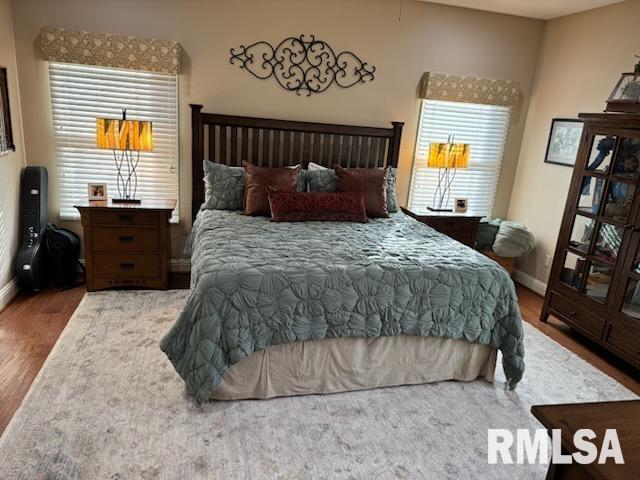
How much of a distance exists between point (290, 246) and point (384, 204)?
130 centimetres

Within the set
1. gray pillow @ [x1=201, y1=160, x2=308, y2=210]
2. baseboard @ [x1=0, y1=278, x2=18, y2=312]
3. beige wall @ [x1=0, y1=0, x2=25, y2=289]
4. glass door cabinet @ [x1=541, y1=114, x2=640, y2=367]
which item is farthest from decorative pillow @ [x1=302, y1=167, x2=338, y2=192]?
baseboard @ [x1=0, y1=278, x2=18, y2=312]

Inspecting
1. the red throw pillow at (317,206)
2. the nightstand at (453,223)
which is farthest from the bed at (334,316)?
the nightstand at (453,223)

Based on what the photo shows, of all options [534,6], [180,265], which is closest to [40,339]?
[180,265]

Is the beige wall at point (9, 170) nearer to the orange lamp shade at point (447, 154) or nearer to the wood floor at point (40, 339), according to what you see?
the wood floor at point (40, 339)

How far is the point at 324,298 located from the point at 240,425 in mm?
737

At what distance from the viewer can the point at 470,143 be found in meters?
4.49

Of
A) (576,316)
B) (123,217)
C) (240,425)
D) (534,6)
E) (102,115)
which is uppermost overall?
(534,6)

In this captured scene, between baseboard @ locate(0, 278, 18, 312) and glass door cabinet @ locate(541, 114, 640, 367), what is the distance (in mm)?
4110

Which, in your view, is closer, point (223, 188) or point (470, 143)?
point (223, 188)

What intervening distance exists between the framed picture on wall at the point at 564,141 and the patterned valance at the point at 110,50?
3.37 metres

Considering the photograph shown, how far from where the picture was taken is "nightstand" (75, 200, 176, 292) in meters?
3.40

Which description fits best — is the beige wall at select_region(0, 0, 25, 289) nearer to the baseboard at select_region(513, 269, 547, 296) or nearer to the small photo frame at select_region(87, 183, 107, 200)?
the small photo frame at select_region(87, 183, 107, 200)

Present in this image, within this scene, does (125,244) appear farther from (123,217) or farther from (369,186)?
(369,186)

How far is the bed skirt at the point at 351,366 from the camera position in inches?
92.4
